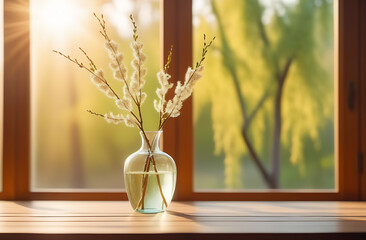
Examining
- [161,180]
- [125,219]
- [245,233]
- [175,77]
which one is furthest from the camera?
[175,77]

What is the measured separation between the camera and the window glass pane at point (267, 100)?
189cm

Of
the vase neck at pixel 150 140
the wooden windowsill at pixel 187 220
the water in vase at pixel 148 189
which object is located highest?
the vase neck at pixel 150 140

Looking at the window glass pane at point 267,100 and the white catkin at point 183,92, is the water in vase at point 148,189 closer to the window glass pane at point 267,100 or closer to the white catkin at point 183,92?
the white catkin at point 183,92

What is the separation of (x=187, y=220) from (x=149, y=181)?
0.64ft

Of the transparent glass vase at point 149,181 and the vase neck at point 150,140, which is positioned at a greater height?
the vase neck at point 150,140

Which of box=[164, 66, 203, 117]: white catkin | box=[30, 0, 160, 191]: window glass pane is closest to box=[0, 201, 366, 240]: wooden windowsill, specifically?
box=[30, 0, 160, 191]: window glass pane

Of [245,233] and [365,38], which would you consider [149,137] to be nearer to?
[245,233]

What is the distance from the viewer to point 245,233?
1.14m

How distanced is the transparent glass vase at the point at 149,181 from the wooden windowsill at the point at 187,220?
0.04 metres

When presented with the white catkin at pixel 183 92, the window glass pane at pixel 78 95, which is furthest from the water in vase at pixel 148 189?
the window glass pane at pixel 78 95

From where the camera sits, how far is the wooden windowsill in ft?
3.73

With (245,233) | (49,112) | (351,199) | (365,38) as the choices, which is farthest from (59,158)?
(365,38)

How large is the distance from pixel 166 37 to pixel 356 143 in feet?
2.94

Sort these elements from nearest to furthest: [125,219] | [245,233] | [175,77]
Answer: [245,233] < [125,219] < [175,77]
